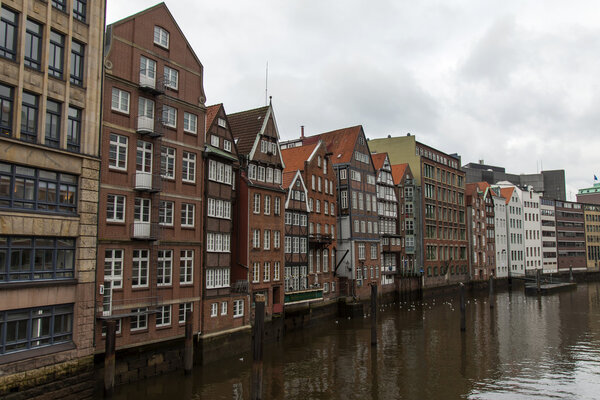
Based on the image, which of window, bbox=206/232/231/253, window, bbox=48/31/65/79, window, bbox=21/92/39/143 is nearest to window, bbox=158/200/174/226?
window, bbox=206/232/231/253

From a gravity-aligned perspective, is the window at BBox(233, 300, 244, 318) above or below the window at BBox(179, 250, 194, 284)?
below

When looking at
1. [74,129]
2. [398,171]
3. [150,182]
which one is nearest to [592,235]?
Result: [398,171]

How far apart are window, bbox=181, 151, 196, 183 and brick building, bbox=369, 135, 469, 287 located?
166ft

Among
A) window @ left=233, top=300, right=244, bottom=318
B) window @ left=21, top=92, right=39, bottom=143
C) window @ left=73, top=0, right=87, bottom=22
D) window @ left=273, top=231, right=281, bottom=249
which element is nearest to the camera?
window @ left=21, top=92, right=39, bottom=143

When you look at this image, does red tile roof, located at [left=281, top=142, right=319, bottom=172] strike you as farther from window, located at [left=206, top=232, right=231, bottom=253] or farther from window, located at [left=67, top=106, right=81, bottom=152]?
window, located at [left=67, top=106, right=81, bottom=152]

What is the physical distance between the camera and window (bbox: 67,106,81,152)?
77.8 feet

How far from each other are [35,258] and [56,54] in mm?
9776

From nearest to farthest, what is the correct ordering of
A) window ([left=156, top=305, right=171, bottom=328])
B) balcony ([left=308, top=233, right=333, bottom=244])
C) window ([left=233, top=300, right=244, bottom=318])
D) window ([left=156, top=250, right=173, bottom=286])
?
1. window ([left=156, top=305, right=171, bottom=328])
2. window ([left=156, top=250, right=173, bottom=286])
3. window ([left=233, top=300, right=244, bottom=318])
4. balcony ([left=308, top=233, right=333, bottom=244])

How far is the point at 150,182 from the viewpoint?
2845cm

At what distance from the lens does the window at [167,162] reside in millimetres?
30078

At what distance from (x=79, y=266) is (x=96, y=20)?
12.7 meters

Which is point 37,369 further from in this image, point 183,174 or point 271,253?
point 271,253

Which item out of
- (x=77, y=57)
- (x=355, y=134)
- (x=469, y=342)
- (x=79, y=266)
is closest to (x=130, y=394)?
(x=79, y=266)

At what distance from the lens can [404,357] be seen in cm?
3688
